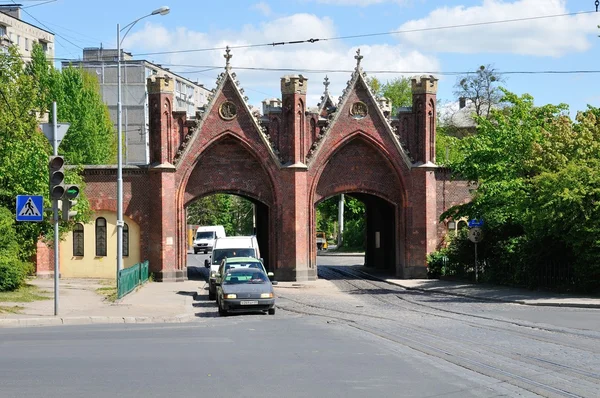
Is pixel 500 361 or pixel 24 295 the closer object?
pixel 500 361

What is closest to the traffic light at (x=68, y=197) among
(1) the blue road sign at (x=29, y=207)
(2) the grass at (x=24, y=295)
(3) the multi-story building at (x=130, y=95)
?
(1) the blue road sign at (x=29, y=207)

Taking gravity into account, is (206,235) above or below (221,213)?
below

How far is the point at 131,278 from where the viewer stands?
33.2m

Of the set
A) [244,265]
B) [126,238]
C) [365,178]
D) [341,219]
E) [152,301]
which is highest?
[365,178]

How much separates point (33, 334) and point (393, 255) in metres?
31.4

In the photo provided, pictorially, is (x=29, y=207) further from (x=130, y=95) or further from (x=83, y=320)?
(x=130, y=95)

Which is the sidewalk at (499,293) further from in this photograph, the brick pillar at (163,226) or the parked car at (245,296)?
the brick pillar at (163,226)

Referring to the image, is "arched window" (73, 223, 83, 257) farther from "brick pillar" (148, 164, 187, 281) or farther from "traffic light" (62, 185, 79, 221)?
"traffic light" (62, 185, 79, 221)

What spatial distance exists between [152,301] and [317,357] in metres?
15.6

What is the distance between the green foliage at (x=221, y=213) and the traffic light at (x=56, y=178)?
69.1m

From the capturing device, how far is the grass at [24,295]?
2709 cm

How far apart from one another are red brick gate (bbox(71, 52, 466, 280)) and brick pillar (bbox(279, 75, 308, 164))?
0.15 ft

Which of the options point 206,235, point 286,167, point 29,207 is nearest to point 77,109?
point 206,235

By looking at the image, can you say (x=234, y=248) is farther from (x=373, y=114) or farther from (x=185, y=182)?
(x=373, y=114)
